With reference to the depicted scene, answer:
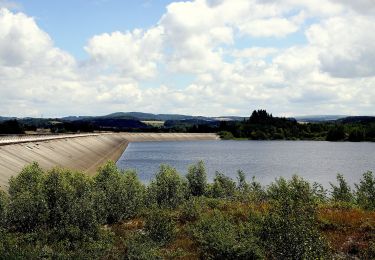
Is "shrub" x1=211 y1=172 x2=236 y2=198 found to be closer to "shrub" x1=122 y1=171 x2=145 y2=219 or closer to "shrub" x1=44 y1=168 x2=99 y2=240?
"shrub" x1=122 y1=171 x2=145 y2=219

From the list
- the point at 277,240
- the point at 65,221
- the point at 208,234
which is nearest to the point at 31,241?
the point at 65,221

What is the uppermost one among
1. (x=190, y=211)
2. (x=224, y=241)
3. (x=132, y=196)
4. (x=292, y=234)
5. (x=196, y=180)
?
Result: (x=292, y=234)

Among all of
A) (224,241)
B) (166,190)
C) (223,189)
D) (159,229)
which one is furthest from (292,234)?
(223,189)

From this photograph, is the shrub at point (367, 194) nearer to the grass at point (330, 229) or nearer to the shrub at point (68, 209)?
the grass at point (330, 229)

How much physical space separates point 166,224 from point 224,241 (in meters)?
4.89

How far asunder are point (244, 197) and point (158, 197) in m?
7.31

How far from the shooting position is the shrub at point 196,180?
4469 centimetres

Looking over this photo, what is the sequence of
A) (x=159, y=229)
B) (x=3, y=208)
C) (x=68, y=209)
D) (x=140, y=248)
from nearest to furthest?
(x=140, y=248), (x=159, y=229), (x=68, y=209), (x=3, y=208)

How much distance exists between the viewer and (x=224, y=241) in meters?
22.3

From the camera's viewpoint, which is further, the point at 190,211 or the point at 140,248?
the point at 190,211

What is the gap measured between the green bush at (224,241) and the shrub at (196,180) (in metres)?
18.2

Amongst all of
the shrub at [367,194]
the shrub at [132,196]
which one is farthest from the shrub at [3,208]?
the shrub at [367,194]

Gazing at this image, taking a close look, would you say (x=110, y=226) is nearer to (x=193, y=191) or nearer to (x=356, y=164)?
(x=193, y=191)

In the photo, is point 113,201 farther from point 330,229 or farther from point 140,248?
point 330,229
